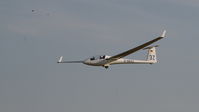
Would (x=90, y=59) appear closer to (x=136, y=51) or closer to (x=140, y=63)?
(x=136, y=51)

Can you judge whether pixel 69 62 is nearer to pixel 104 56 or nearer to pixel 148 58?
pixel 104 56

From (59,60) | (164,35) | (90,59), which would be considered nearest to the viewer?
(164,35)

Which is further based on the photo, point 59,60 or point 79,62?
point 59,60

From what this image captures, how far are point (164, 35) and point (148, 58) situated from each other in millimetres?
26217

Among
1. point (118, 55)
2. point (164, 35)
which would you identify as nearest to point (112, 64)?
point (118, 55)

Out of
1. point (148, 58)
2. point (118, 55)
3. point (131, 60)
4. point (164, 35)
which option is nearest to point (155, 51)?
point (148, 58)

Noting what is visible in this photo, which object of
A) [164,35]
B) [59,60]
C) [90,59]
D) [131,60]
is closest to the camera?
[164,35]

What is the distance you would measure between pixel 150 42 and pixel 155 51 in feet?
76.5

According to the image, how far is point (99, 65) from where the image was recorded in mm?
96938

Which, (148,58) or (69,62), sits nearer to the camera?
(69,62)

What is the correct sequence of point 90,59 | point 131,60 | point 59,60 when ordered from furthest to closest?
point 59,60 → point 131,60 → point 90,59

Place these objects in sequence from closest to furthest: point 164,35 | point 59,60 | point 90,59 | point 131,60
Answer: point 164,35, point 90,59, point 131,60, point 59,60

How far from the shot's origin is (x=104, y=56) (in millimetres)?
97062

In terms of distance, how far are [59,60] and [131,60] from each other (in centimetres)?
1617
